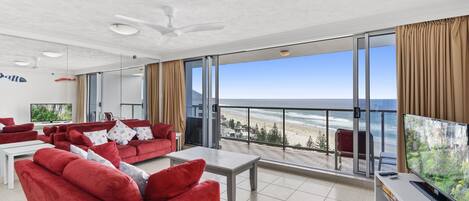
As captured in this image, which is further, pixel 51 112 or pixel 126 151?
pixel 51 112

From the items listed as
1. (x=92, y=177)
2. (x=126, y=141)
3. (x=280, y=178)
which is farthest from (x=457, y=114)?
(x=126, y=141)

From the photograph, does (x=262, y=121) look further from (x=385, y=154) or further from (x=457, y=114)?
(x=457, y=114)

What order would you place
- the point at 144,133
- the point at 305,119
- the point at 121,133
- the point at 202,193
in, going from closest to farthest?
the point at 202,193
the point at 121,133
the point at 144,133
the point at 305,119

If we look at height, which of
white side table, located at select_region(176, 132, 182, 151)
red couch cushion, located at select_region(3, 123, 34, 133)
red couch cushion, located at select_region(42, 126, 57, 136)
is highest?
red couch cushion, located at select_region(3, 123, 34, 133)

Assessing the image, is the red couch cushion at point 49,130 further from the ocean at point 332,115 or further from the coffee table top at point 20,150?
the ocean at point 332,115

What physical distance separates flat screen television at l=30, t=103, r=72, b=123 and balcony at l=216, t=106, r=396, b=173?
3.18 meters

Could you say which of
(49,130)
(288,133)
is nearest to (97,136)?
(49,130)

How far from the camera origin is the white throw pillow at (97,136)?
3.59m

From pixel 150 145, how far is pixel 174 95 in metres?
1.45

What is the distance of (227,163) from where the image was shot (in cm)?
264

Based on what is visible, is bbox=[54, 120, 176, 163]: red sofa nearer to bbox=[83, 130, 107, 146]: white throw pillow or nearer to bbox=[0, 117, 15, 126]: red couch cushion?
bbox=[83, 130, 107, 146]: white throw pillow

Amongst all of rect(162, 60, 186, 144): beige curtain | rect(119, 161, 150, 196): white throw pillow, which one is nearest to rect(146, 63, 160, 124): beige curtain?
rect(162, 60, 186, 144): beige curtain

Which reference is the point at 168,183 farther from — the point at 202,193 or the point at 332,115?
the point at 332,115

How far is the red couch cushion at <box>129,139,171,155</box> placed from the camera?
3912mm
